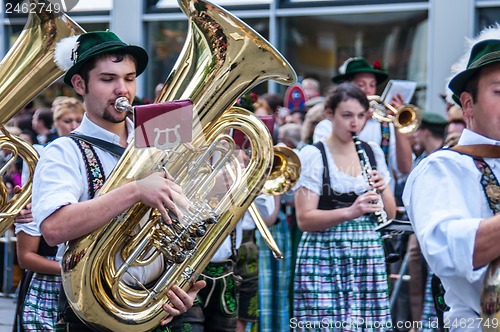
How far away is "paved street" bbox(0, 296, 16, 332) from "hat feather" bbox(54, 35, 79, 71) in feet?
10.9

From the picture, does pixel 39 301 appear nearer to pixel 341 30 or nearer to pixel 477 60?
pixel 477 60

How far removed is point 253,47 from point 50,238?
1108 millimetres

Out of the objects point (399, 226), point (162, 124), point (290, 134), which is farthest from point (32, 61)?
point (290, 134)

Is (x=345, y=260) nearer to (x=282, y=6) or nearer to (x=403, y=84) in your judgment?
(x=403, y=84)

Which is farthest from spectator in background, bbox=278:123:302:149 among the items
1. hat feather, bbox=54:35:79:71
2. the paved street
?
hat feather, bbox=54:35:79:71

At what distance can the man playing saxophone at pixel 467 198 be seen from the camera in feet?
8.84

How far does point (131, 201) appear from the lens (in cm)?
329

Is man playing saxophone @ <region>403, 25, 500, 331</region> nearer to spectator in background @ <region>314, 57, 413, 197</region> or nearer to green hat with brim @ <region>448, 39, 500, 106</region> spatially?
green hat with brim @ <region>448, 39, 500, 106</region>

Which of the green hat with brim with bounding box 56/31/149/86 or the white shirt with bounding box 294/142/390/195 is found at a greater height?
the green hat with brim with bounding box 56/31/149/86

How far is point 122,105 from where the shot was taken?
3.62m

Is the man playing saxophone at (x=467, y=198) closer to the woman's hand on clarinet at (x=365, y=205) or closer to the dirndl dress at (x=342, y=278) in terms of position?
the woman's hand on clarinet at (x=365, y=205)

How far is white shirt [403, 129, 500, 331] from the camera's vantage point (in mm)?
2717

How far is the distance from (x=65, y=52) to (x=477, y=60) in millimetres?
1778

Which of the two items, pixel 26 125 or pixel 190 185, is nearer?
pixel 190 185
